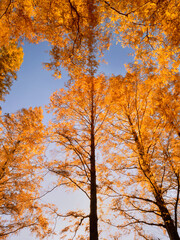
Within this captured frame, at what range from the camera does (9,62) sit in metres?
8.82

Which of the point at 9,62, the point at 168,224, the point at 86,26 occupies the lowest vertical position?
the point at 168,224

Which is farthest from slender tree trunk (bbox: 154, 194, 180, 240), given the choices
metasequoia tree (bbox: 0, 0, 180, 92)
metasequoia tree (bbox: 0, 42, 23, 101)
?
metasequoia tree (bbox: 0, 42, 23, 101)

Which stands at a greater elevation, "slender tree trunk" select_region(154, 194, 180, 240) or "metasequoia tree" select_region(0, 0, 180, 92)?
"metasequoia tree" select_region(0, 0, 180, 92)

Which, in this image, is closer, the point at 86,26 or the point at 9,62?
the point at 86,26

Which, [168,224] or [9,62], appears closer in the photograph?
[168,224]

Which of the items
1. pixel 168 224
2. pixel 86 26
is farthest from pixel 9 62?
pixel 168 224

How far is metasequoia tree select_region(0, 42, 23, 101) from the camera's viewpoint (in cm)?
850

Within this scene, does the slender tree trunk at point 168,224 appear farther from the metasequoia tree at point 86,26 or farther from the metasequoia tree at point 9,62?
the metasequoia tree at point 9,62

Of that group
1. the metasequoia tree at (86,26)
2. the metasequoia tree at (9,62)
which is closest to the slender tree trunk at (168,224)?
the metasequoia tree at (86,26)

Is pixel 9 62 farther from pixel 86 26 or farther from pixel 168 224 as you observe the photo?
pixel 168 224

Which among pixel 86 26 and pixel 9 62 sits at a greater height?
pixel 9 62

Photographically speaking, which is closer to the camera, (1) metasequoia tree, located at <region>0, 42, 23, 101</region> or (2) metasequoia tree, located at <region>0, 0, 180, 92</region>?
(2) metasequoia tree, located at <region>0, 0, 180, 92</region>

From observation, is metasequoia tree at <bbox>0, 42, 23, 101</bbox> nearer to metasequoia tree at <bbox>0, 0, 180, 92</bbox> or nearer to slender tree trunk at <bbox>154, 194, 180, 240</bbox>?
metasequoia tree at <bbox>0, 0, 180, 92</bbox>

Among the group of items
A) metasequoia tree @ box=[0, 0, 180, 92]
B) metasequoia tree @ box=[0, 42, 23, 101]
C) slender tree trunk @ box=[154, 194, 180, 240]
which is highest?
metasequoia tree @ box=[0, 42, 23, 101]
